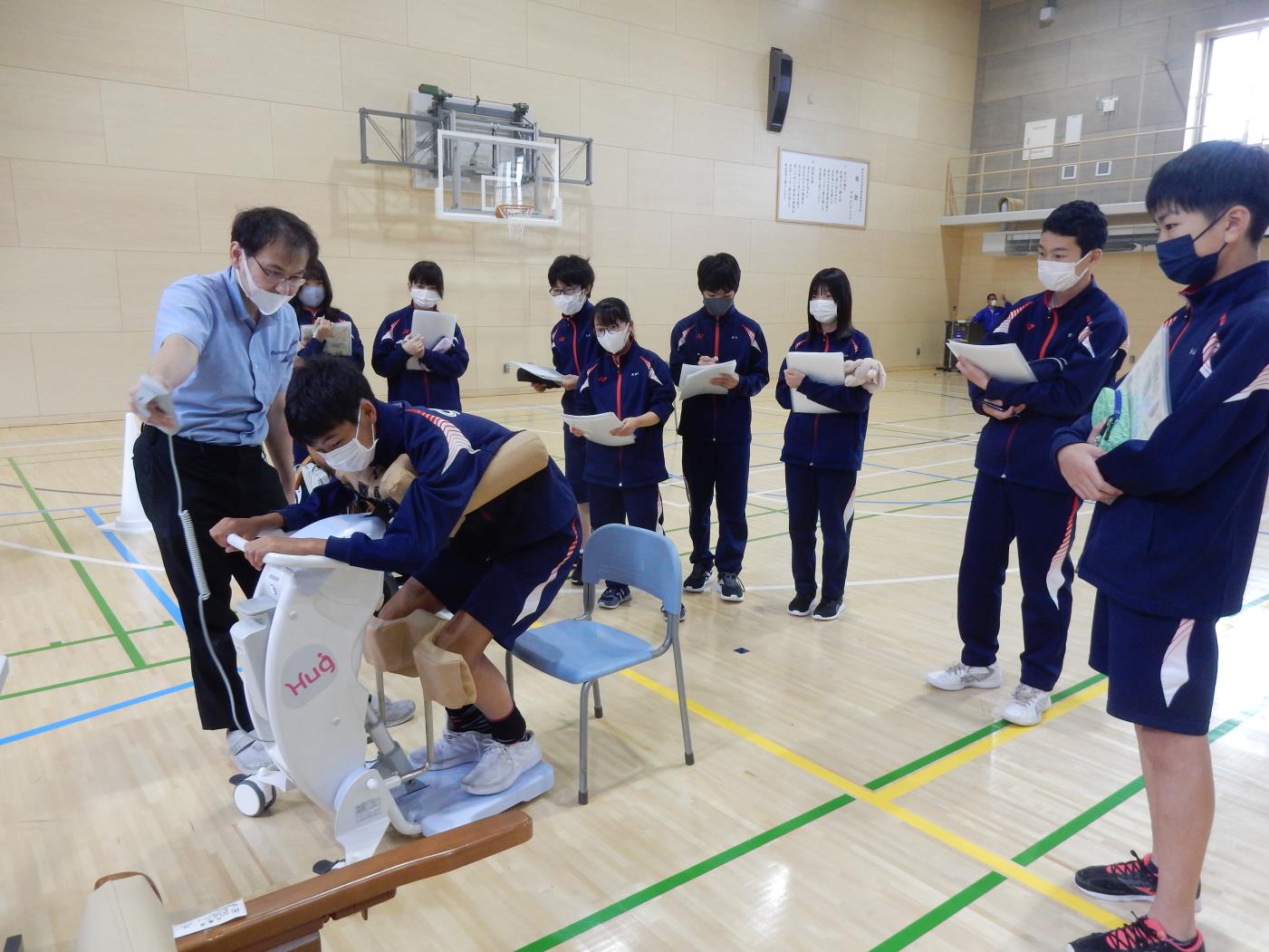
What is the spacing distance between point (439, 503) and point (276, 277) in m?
0.82

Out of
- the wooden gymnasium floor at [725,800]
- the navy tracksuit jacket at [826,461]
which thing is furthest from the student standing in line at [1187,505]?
the navy tracksuit jacket at [826,461]

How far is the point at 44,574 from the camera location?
4.20m

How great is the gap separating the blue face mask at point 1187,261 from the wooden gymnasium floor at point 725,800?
54.4 inches

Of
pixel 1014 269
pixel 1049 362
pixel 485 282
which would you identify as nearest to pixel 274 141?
pixel 485 282

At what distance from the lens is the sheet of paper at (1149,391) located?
62.1 inches

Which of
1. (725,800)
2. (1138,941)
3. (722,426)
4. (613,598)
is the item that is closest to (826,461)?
(722,426)

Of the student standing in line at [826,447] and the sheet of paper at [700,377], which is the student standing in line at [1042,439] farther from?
the sheet of paper at [700,377]

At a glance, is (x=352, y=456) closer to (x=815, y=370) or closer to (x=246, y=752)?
(x=246, y=752)

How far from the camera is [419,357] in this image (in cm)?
427

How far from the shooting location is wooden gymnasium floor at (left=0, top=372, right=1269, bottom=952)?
187 cm

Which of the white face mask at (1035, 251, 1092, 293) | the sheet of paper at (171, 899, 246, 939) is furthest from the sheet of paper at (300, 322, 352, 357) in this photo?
the sheet of paper at (171, 899, 246, 939)

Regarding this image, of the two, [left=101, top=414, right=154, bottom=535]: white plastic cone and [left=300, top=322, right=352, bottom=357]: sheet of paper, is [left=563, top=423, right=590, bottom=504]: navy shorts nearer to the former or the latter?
[left=300, top=322, right=352, bottom=357]: sheet of paper

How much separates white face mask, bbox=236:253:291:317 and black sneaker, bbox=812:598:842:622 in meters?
2.51

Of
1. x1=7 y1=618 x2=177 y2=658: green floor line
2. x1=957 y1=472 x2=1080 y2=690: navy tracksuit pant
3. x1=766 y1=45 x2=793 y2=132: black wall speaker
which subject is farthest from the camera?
x1=766 y1=45 x2=793 y2=132: black wall speaker
